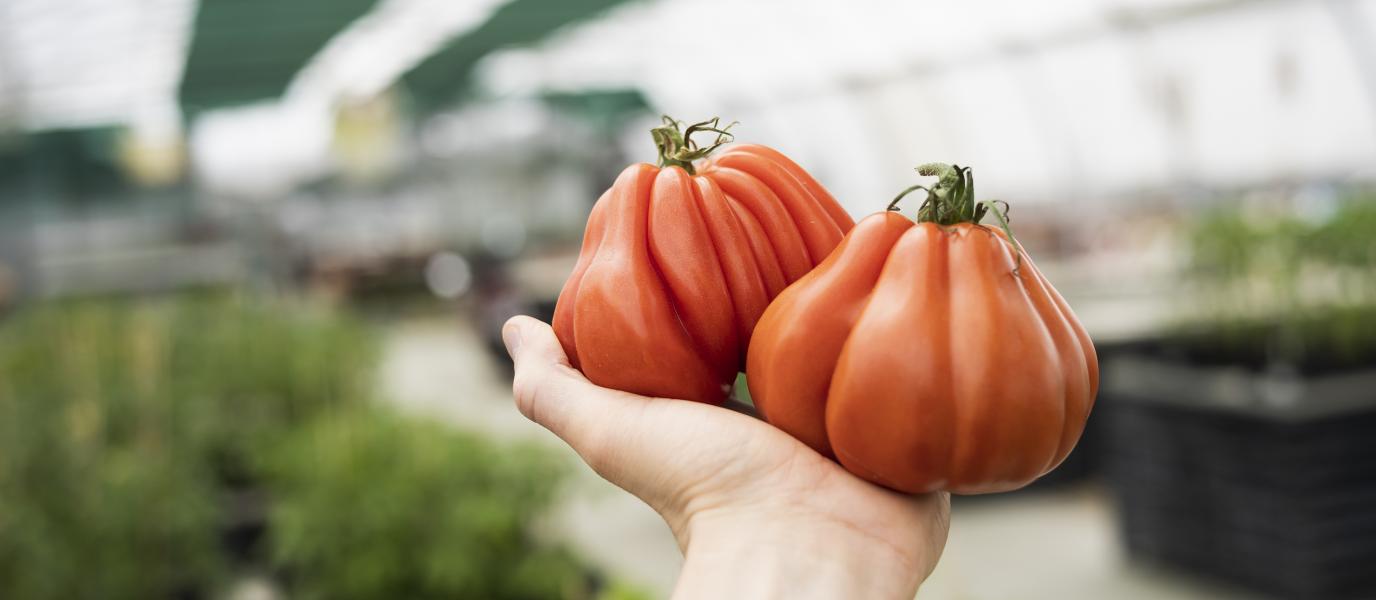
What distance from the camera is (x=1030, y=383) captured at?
91 centimetres

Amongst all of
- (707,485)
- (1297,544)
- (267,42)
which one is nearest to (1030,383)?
(707,485)

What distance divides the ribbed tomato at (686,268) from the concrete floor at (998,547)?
98.1 inches

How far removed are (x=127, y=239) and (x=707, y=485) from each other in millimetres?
23763

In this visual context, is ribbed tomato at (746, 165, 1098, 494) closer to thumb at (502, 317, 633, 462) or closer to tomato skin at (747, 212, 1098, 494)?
tomato skin at (747, 212, 1098, 494)

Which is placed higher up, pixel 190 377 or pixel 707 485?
pixel 707 485

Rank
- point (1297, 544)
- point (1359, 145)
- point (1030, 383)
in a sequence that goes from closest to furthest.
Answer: point (1030, 383) < point (1297, 544) < point (1359, 145)

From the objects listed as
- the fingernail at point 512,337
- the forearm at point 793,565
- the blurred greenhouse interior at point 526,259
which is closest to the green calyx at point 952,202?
the forearm at point 793,565

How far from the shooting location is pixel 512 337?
118cm

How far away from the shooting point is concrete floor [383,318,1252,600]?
430 cm

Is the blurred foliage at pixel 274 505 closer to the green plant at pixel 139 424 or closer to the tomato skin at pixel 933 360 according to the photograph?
the green plant at pixel 139 424

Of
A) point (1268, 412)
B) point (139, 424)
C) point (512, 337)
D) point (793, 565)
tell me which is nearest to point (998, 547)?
point (1268, 412)

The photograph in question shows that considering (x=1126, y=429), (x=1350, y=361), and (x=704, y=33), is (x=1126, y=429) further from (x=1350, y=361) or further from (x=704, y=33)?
(x=704, y=33)

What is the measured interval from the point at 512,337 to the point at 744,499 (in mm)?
318

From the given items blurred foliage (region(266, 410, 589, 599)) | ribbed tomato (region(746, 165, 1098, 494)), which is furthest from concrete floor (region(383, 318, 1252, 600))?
ribbed tomato (region(746, 165, 1098, 494))
